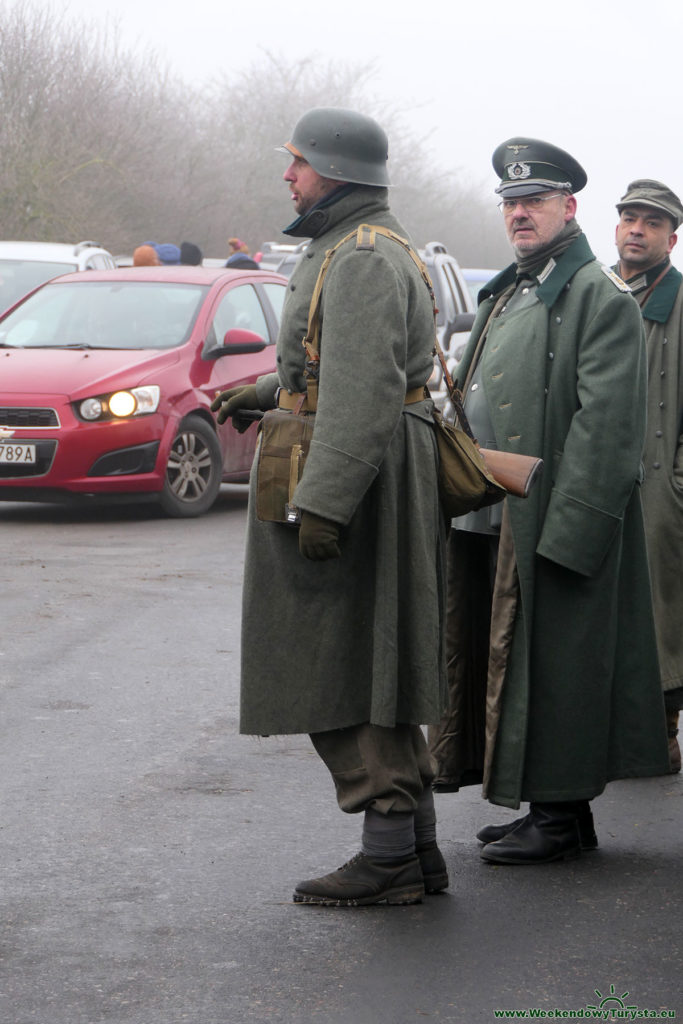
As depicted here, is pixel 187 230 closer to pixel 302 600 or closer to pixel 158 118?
pixel 158 118

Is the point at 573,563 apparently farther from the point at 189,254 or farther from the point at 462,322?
the point at 189,254

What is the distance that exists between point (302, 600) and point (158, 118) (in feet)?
172

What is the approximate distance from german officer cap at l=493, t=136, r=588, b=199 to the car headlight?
7.09 meters

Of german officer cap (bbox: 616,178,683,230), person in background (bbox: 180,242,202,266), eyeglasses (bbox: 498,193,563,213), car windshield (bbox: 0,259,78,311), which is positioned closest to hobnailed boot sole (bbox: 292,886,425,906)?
eyeglasses (bbox: 498,193,563,213)

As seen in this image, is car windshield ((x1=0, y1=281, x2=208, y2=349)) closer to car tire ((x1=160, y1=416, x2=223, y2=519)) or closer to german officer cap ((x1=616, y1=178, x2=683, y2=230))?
car tire ((x1=160, y1=416, x2=223, y2=519))

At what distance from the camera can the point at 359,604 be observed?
4379mm

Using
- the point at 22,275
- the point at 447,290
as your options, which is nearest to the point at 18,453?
the point at 22,275

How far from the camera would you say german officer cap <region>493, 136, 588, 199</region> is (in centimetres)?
491

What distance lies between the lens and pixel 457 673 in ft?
16.5

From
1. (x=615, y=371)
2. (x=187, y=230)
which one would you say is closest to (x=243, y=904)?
(x=615, y=371)

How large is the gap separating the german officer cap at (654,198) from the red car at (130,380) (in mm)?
5873

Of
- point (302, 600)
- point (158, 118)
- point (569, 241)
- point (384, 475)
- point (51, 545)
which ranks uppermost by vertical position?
point (158, 118)

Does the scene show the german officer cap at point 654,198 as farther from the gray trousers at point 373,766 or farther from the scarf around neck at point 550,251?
the gray trousers at point 373,766
